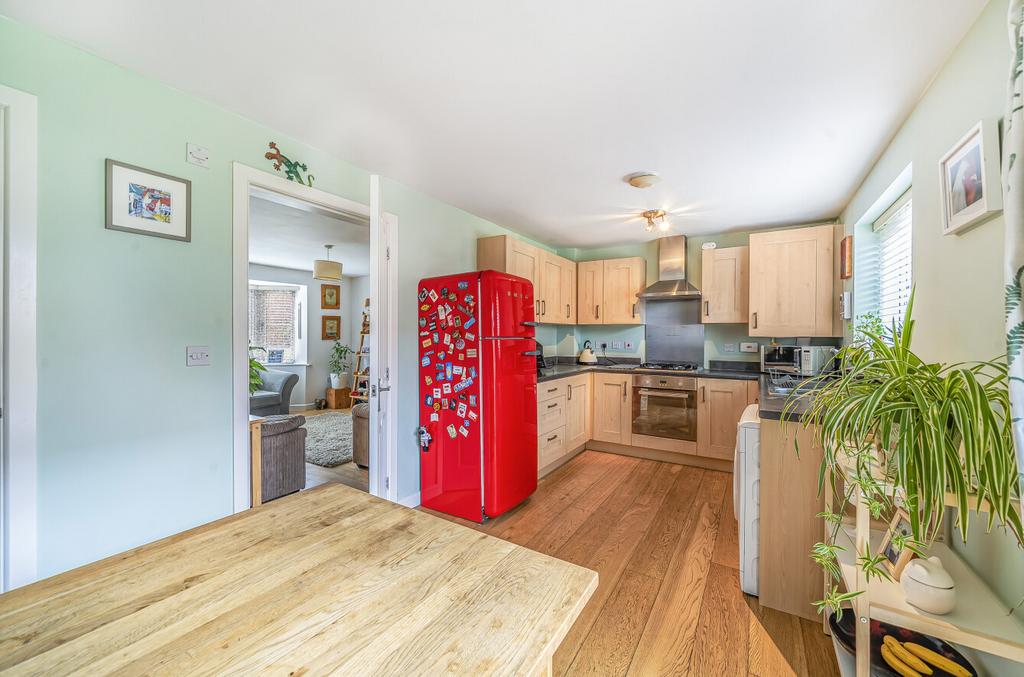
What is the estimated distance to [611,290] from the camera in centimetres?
450

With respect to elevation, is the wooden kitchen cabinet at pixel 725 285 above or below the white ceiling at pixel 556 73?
below

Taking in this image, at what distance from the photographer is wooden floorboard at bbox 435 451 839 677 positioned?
156 cm

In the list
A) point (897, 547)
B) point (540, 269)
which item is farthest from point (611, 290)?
point (897, 547)

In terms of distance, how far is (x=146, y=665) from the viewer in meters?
0.58

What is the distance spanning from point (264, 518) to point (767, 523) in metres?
2.03

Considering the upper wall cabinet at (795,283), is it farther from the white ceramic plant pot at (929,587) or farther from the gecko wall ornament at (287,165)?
the gecko wall ornament at (287,165)

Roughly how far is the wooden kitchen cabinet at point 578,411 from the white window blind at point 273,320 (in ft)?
17.2

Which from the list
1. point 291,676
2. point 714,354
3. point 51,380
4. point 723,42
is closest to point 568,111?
point 723,42

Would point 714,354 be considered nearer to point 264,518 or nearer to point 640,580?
point 640,580

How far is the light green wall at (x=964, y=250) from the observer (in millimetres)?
1122

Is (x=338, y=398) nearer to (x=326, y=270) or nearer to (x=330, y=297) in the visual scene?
(x=330, y=297)

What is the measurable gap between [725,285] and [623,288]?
1.00m

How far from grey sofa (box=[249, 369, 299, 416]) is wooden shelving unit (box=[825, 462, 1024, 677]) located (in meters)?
5.60

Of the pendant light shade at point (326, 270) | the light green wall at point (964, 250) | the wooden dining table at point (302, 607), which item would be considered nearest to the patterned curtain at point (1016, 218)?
the light green wall at point (964, 250)
